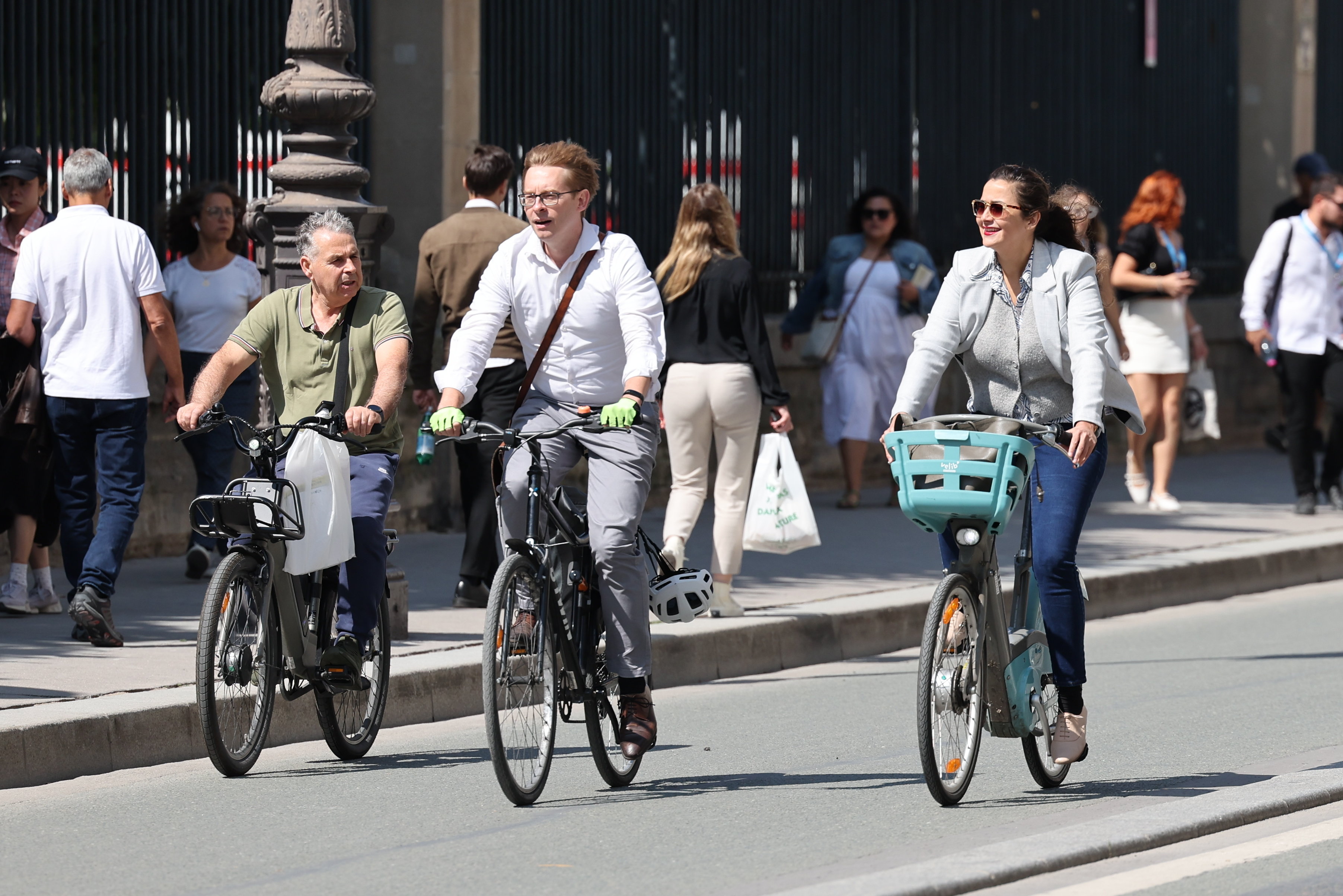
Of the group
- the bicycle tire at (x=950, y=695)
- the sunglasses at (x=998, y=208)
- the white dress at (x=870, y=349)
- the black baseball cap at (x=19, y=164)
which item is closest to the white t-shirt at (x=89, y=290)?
the black baseball cap at (x=19, y=164)

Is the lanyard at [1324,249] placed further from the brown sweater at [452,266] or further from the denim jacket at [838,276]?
the brown sweater at [452,266]

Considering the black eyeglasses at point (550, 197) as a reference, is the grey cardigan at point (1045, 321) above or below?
below

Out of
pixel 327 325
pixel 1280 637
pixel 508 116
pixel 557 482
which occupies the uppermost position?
pixel 508 116

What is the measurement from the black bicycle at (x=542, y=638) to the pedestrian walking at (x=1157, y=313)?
7.24 m

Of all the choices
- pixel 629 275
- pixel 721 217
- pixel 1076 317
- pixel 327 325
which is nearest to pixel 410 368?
pixel 721 217

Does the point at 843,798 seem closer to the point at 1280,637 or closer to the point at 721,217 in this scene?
the point at 721,217

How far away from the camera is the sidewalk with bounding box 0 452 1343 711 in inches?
298

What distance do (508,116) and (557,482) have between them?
23.5ft

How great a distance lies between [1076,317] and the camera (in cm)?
604

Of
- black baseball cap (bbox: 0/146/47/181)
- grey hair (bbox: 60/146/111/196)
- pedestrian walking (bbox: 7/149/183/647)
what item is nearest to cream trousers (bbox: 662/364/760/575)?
pedestrian walking (bbox: 7/149/183/647)

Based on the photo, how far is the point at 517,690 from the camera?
5.89m

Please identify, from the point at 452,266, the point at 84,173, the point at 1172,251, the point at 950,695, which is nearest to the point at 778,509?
the point at 452,266

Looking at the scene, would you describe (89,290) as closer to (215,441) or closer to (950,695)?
(215,441)

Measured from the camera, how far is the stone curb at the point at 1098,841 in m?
5.13
